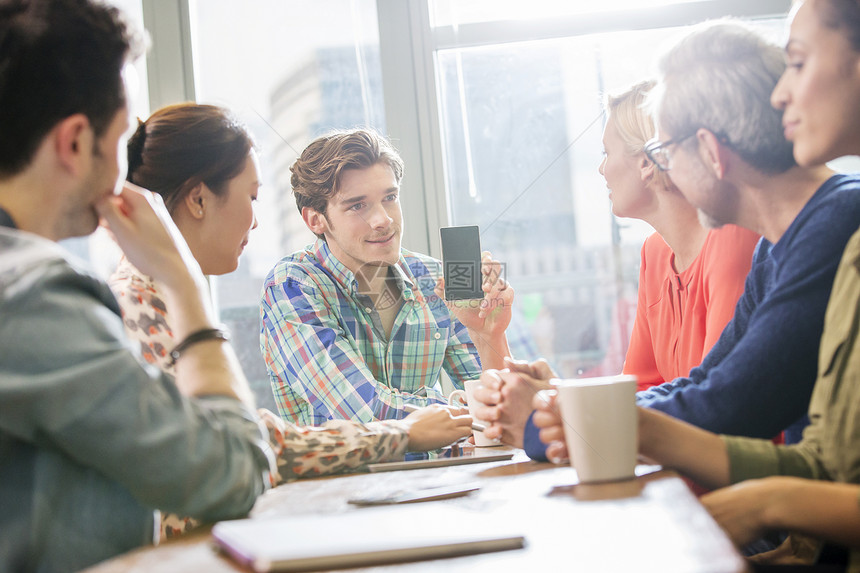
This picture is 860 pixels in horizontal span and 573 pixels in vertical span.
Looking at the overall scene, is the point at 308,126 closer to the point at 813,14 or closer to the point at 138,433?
the point at 813,14

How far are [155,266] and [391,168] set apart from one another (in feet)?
3.96

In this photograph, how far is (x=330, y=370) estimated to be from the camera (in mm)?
1760

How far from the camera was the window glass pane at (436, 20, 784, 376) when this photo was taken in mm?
2521

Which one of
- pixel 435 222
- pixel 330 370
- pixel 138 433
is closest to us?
pixel 138 433

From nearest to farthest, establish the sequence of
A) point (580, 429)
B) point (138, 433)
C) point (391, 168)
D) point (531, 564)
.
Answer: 1. point (531, 564)
2. point (138, 433)
3. point (580, 429)
4. point (391, 168)

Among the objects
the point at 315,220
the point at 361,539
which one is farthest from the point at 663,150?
the point at 315,220

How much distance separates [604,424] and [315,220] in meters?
1.40

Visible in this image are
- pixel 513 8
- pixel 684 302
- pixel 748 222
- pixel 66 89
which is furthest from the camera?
pixel 513 8

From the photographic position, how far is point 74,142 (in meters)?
0.79

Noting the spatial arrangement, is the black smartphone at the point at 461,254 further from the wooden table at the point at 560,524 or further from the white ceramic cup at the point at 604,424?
the white ceramic cup at the point at 604,424

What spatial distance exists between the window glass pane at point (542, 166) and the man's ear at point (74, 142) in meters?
1.78

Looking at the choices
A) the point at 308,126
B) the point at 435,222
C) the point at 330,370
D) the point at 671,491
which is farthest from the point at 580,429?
the point at 308,126

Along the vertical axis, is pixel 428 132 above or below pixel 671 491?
above

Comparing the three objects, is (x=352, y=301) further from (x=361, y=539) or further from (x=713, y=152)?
(x=361, y=539)
